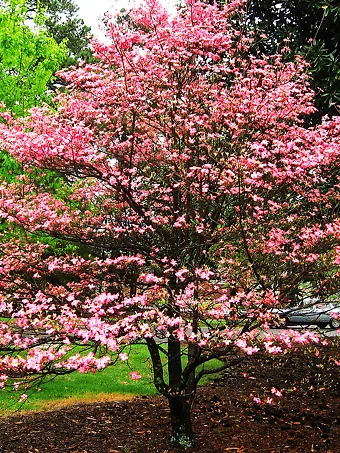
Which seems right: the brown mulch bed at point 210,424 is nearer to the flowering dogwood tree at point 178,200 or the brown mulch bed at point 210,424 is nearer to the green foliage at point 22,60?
the flowering dogwood tree at point 178,200

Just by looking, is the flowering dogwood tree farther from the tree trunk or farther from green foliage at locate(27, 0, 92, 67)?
green foliage at locate(27, 0, 92, 67)

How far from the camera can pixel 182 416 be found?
6.72 meters

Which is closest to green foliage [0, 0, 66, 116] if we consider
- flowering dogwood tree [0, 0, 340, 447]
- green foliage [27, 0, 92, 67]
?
flowering dogwood tree [0, 0, 340, 447]

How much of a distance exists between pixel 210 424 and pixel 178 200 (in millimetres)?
3664

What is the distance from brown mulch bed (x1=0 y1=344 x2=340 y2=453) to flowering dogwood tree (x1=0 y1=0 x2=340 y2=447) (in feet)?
2.71

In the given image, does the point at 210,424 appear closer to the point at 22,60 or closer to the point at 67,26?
the point at 22,60

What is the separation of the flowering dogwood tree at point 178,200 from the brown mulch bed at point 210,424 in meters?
0.83

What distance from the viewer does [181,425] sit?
6727 mm

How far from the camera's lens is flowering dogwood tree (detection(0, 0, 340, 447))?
5.45 m

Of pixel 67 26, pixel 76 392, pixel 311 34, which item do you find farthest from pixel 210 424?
pixel 67 26

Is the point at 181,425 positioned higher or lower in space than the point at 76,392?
lower

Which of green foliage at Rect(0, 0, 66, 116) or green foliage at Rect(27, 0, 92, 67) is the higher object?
green foliage at Rect(27, 0, 92, 67)

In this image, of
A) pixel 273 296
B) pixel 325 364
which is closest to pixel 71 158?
pixel 273 296

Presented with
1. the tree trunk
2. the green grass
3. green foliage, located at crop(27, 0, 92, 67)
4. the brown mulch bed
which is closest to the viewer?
the tree trunk
